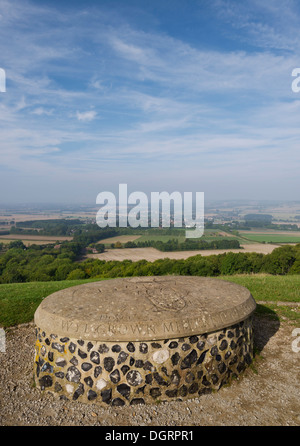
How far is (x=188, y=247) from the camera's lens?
4056 cm

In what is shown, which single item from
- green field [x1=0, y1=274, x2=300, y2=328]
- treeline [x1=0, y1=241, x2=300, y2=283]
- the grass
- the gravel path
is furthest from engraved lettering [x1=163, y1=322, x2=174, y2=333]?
treeline [x1=0, y1=241, x2=300, y2=283]

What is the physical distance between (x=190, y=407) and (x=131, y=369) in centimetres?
116

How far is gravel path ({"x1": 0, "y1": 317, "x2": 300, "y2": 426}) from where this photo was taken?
15.3ft

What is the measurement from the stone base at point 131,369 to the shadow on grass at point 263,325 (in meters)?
2.16

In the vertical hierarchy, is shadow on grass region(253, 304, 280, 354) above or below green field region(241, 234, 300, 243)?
above

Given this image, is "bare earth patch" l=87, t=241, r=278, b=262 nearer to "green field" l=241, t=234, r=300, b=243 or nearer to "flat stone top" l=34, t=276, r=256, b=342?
"green field" l=241, t=234, r=300, b=243

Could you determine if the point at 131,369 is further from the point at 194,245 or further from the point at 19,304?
the point at 194,245

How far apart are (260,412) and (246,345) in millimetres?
1546

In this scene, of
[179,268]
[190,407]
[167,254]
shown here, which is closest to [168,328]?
[190,407]

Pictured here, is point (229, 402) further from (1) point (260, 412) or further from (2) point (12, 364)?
(2) point (12, 364)

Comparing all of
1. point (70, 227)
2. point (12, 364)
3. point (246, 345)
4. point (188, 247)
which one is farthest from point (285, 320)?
point (70, 227)

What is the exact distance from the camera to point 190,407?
502cm

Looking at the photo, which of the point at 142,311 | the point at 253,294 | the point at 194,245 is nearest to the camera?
the point at 142,311

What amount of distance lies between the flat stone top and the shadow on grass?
4.93 ft
